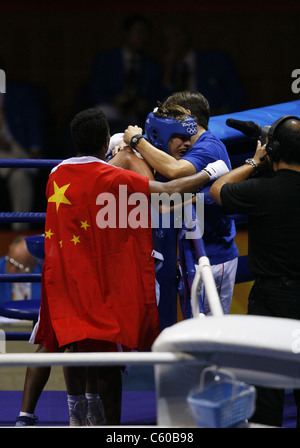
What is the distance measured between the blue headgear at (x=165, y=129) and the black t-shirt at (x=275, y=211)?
1.06ft

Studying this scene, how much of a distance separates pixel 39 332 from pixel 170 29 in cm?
410

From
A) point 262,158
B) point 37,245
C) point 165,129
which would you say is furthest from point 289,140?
point 37,245

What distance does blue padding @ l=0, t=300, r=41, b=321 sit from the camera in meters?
3.05

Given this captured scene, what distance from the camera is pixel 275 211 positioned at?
2084mm

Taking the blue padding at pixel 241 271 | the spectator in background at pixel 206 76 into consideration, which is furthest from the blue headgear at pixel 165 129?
the spectator in background at pixel 206 76

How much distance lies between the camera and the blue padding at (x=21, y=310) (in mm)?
3053

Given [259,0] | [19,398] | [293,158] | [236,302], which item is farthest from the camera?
[259,0]

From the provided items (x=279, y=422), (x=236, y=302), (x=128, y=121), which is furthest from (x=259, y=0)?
(x=279, y=422)

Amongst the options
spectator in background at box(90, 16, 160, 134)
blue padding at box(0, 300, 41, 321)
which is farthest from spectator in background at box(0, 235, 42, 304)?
spectator in background at box(90, 16, 160, 134)

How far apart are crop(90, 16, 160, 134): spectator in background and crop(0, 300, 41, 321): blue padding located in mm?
2520

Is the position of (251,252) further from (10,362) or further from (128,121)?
(128,121)

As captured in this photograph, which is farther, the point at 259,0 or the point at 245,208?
the point at 259,0

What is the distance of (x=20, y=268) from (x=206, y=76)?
1988mm

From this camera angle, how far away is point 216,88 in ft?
17.8
